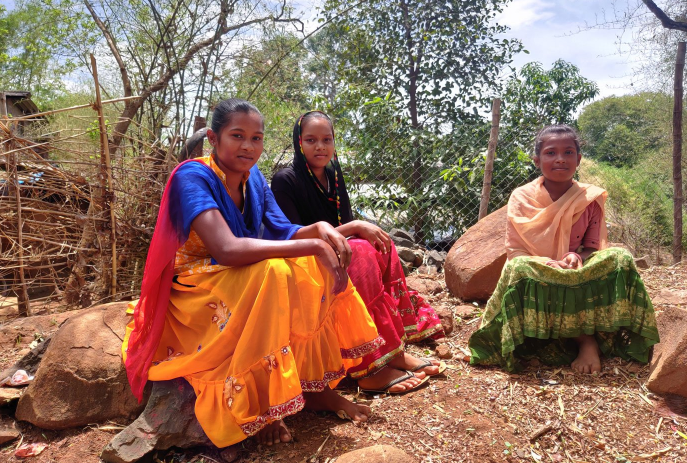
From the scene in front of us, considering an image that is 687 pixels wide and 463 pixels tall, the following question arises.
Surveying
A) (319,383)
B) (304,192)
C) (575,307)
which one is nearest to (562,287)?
(575,307)

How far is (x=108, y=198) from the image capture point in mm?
4551

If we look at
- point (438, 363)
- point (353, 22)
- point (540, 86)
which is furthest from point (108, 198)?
point (540, 86)

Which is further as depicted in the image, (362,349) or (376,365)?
(376,365)

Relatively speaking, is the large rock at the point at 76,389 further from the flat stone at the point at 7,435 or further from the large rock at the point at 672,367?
the large rock at the point at 672,367

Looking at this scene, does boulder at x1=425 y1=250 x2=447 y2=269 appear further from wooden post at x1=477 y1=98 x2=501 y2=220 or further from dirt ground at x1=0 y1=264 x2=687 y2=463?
dirt ground at x1=0 y1=264 x2=687 y2=463

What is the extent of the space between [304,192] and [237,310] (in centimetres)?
143

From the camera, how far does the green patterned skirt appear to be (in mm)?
2840

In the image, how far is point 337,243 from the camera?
2.38 metres

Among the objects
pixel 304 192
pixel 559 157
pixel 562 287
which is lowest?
pixel 562 287

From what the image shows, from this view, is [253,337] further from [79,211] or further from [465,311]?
[79,211]

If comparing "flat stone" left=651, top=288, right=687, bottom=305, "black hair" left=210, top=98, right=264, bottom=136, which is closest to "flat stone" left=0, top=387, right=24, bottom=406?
"black hair" left=210, top=98, right=264, bottom=136

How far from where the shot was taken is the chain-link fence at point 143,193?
14.8 feet

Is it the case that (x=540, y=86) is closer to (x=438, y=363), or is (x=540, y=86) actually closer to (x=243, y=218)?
(x=438, y=363)

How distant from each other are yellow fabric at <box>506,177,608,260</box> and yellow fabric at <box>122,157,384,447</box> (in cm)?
134
